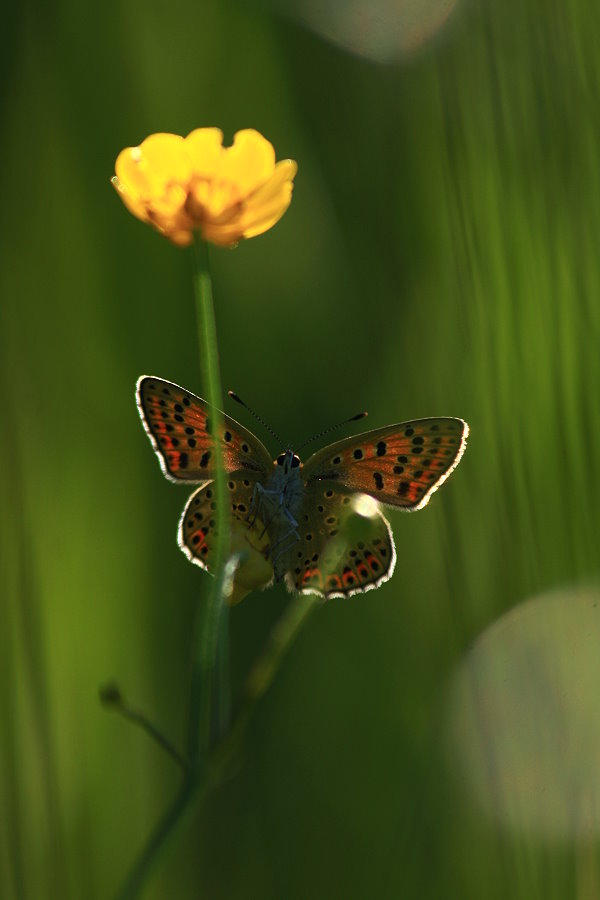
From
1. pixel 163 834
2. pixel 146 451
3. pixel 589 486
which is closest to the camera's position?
pixel 163 834

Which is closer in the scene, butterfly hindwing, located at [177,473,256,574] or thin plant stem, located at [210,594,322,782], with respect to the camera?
thin plant stem, located at [210,594,322,782]

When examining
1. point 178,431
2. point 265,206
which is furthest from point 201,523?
point 265,206

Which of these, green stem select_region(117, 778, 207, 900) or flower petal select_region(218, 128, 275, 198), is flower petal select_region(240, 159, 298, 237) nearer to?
flower petal select_region(218, 128, 275, 198)

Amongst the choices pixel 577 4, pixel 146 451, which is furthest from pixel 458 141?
pixel 146 451

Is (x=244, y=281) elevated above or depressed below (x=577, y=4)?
below

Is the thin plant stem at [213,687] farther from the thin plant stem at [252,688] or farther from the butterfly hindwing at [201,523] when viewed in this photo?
the butterfly hindwing at [201,523]

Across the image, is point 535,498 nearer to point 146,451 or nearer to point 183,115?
point 146,451

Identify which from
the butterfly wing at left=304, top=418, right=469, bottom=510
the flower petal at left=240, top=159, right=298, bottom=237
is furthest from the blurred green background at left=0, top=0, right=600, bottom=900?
the flower petal at left=240, top=159, right=298, bottom=237

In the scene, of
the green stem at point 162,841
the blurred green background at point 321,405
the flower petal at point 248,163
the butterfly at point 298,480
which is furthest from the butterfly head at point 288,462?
the green stem at point 162,841
